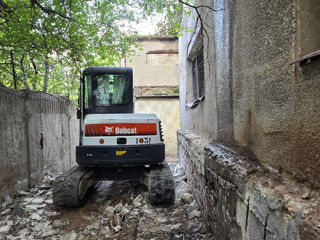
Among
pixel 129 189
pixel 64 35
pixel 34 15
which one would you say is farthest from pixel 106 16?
pixel 129 189

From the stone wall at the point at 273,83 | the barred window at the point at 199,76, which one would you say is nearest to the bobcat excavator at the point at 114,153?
the barred window at the point at 199,76

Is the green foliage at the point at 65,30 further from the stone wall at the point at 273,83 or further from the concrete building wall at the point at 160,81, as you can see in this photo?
the concrete building wall at the point at 160,81

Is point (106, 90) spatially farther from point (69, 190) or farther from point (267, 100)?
point (267, 100)

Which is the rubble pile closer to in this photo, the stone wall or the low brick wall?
the low brick wall

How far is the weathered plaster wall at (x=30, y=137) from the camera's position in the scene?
15.4 ft

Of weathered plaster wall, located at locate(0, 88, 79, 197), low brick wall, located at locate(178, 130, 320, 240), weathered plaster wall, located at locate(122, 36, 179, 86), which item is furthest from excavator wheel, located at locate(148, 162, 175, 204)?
weathered plaster wall, located at locate(122, 36, 179, 86)

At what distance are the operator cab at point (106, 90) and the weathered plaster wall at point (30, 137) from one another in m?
1.28

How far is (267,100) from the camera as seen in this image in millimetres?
1887

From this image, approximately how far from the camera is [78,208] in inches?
184

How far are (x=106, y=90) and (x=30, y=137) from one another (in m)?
1.96

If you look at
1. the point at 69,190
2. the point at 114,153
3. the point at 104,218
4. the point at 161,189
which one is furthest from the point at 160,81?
the point at 104,218

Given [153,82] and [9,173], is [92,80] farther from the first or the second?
[153,82]

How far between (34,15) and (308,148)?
5.71 meters

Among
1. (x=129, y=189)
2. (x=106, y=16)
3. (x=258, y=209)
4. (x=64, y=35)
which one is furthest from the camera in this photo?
(x=106, y=16)
